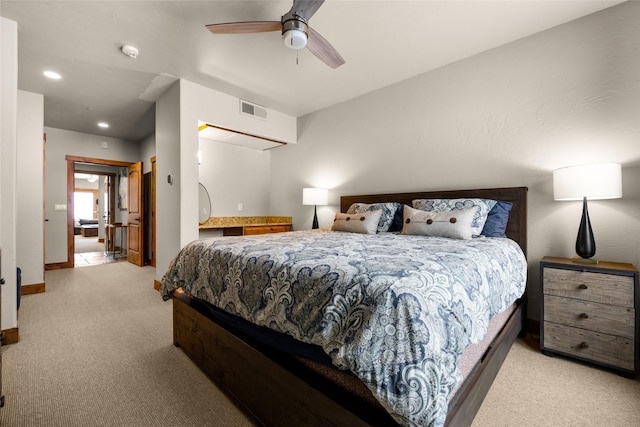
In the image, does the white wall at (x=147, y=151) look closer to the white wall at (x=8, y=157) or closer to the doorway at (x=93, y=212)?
the doorway at (x=93, y=212)

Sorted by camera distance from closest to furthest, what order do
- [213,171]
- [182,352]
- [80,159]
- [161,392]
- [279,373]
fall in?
[279,373], [161,392], [182,352], [213,171], [80,159]

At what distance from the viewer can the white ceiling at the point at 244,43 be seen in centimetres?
216

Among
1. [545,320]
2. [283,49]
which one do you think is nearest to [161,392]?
[545,320]

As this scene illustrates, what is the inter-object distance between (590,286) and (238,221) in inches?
165

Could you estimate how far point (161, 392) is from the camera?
1623mm

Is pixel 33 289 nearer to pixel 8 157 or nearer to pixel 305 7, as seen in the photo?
pixel 8 157

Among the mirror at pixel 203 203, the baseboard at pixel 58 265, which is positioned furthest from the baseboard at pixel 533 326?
the baseboard at pixel 58 265

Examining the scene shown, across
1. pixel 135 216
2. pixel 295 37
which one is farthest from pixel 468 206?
pixel 135 216

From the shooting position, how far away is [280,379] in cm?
122

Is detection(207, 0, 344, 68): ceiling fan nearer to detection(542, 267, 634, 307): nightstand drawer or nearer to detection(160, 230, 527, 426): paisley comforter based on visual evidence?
detection(160, 230, 527, 426): paisley comforter

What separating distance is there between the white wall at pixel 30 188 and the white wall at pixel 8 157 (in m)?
1.82

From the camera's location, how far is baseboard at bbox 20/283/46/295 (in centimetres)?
352

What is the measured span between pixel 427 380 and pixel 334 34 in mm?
2664

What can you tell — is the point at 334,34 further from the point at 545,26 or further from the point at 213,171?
the point at 213,171
